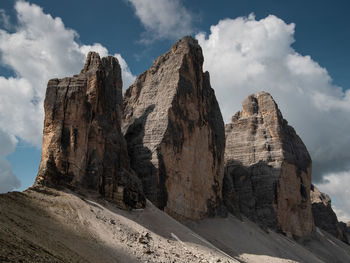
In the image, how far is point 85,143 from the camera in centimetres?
2694

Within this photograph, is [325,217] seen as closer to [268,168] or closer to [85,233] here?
[268,168]

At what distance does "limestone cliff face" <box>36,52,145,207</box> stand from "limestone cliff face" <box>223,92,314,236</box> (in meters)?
21.3

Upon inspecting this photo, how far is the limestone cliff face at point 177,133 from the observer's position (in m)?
35.6

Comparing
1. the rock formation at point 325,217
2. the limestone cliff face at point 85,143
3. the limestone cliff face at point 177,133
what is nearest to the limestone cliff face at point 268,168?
the limestone cliff face at point 177,133

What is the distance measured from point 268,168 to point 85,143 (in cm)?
3331

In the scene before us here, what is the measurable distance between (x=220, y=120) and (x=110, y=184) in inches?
863

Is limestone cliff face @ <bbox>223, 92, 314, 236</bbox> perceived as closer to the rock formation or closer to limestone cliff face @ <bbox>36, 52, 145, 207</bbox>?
the rock formation

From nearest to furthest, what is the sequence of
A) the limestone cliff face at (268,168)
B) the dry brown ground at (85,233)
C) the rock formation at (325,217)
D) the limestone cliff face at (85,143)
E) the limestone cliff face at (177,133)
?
the dry brown ground at (85,233) → the limestone cliff face at (85,143) → the limestone cliff face at (177,133) → the limestone cliff face at (268,168) → the rock formation at (325,217)

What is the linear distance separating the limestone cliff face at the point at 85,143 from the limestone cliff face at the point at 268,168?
69.7 feet

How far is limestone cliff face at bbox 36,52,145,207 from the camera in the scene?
994 inches

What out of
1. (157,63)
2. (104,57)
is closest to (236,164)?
(157,63)

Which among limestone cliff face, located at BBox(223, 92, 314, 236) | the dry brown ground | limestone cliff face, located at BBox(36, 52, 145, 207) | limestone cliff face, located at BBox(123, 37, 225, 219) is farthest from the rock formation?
limestone cliff face, located at BBox(36, 52, 145, 207)

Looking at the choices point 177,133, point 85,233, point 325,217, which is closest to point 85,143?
point 85,233

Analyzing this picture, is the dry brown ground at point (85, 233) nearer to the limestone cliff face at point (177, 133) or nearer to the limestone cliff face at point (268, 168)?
the limestone cliff face at point (177, 133)
